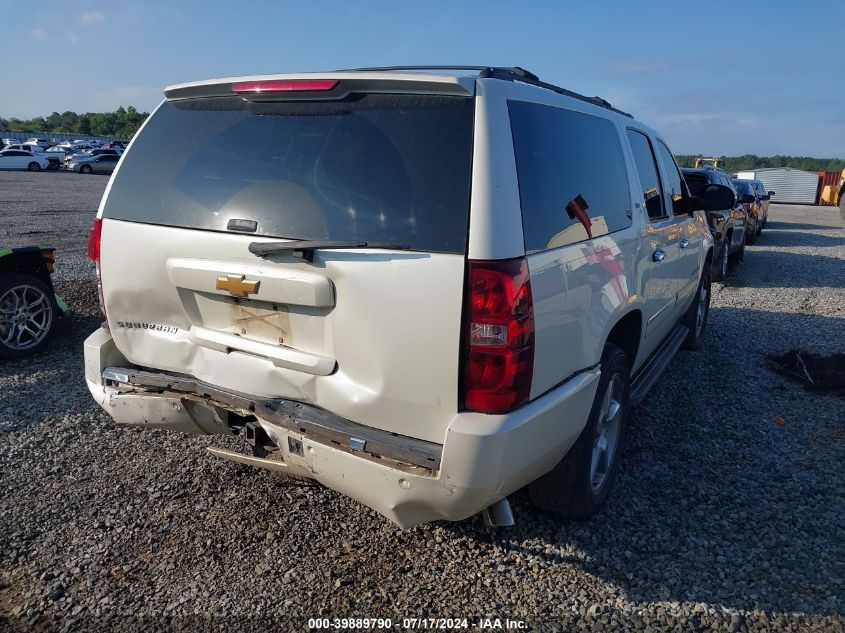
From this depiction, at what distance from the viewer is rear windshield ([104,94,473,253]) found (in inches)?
92.7

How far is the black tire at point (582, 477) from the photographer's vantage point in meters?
3.03

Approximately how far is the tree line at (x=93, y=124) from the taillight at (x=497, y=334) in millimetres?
97060

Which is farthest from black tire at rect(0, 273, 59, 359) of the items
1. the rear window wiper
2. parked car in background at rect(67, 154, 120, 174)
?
parked car in background at rect(67, 154, 120, 174)

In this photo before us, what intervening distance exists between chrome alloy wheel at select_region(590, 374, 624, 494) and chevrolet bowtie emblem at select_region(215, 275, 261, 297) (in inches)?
68.0

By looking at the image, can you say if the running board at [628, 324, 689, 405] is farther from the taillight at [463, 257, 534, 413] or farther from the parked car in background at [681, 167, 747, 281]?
the parked car in background at [681, 167, 747, 281]

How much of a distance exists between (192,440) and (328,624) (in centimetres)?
190

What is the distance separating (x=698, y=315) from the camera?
625 cm

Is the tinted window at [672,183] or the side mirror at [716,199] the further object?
the side mirror at [716,199]

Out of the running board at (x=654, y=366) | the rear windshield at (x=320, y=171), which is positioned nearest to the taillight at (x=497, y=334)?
the rear windshield at (x=320, y=171)

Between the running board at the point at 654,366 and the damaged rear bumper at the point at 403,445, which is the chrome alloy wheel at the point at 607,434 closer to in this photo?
the running board at the point at 654,366

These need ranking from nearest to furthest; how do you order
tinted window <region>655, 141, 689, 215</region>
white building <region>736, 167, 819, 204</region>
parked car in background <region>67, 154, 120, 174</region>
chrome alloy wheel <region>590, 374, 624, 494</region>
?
1. chrome alloy wheel <region>590, 374, 624, 494</region>
2. tinted window <region>655, 141, 689, 215</region>
3. parked car in background <region>67, 154, 120, 174</region>
4. white building <region>736, 167, 819, 204</region>

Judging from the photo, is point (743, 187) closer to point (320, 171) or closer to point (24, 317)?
point (24, 317)

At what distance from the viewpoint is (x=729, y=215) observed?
10617 mm

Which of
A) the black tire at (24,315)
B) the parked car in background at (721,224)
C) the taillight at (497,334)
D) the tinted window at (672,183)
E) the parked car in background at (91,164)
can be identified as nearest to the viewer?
the taillight at (497,334)
